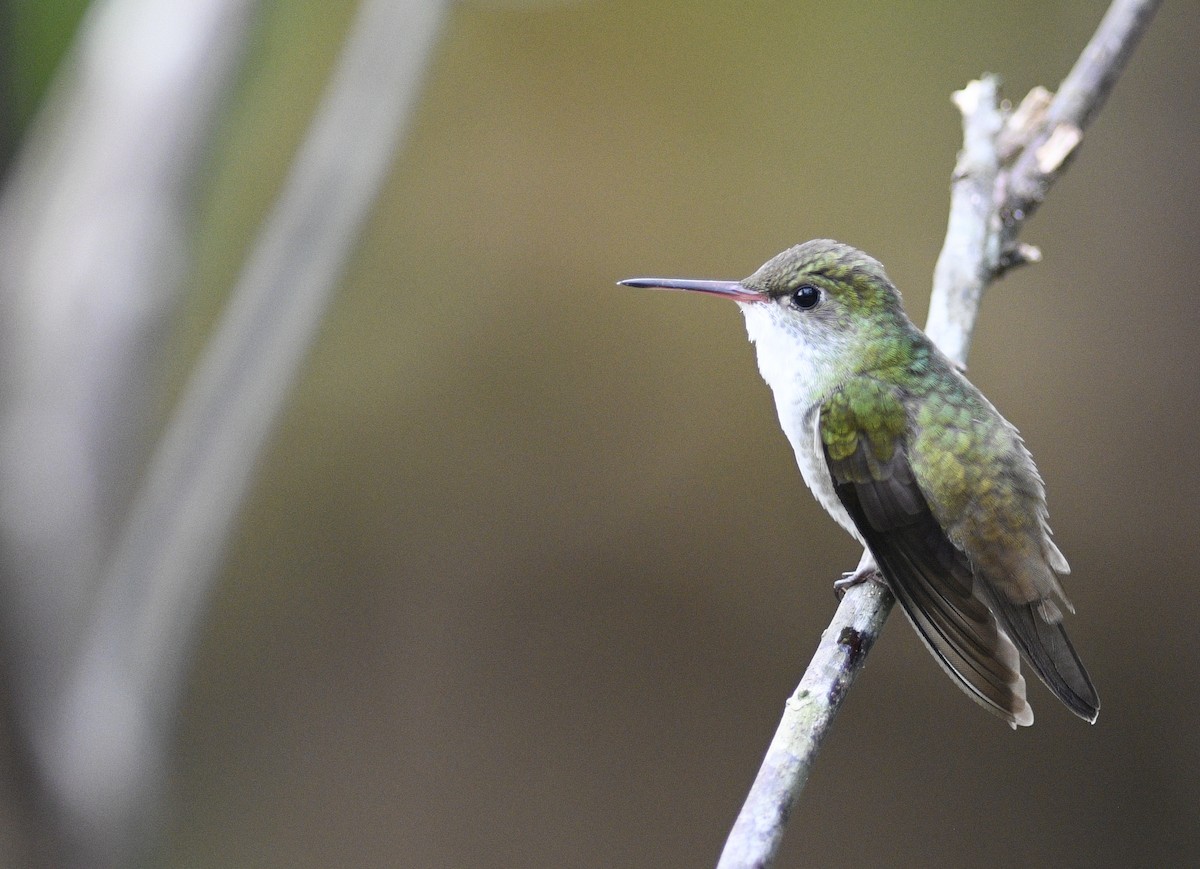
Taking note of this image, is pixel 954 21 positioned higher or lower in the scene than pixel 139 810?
higher

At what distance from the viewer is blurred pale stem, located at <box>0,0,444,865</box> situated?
3.19 m

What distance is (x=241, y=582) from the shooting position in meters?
5.02

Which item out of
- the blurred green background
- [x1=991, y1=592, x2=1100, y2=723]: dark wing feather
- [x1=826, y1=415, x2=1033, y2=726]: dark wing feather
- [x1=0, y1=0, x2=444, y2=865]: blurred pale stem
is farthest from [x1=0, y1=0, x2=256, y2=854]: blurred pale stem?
[x1=991, y1=592, x2=1100, y2=723]: dark wing feather

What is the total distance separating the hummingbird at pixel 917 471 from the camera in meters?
2.18

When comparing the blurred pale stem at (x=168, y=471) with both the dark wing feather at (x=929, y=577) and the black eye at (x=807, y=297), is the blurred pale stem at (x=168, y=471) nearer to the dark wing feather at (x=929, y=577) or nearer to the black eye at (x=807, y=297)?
the black eye at (x=807, y=297)

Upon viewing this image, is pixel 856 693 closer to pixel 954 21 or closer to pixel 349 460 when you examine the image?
pixel 349 460

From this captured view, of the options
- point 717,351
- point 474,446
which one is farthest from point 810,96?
point 474,446

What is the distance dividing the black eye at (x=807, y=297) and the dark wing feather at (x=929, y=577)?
327mm

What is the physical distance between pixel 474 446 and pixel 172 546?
188cm

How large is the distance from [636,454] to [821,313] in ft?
7.89

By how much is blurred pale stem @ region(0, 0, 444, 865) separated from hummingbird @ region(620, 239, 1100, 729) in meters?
1.18

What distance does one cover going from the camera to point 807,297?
2508 mm

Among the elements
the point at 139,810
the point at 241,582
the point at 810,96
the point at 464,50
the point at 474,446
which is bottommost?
the point at 139,810

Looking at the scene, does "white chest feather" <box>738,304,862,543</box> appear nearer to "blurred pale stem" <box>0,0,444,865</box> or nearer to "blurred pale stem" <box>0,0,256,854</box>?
"blurred pale stem" <box>0,0,444,865</box>
